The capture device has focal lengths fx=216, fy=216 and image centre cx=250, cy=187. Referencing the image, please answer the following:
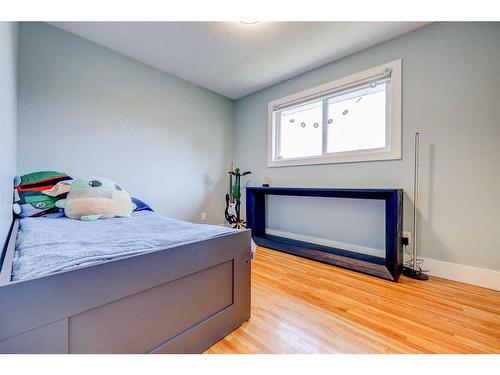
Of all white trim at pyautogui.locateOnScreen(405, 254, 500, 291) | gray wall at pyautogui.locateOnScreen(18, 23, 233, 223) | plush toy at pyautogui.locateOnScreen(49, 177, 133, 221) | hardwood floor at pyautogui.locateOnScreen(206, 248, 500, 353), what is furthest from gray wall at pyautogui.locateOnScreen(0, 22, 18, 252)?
white trim at pyautogui.locateOnScreen(405, 254, 500, 291)

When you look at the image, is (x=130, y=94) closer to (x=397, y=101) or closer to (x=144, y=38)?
(x=144, y=38)

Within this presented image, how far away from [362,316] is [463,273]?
3.92 feet

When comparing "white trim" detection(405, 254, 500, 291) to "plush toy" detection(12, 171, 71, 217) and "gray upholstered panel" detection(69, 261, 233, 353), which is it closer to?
"gray upholstered panel" detection(69, 261, 233, 353)

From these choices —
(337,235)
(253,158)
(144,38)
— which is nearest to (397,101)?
(337,235)

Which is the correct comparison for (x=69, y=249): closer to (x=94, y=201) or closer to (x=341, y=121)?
(x=94, y=201)

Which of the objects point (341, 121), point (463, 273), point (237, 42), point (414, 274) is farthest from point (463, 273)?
point (237, 42)

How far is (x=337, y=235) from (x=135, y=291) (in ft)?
7.48

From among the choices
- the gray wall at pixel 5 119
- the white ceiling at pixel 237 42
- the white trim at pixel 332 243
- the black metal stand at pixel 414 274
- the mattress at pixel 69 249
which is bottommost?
the black metal stand at pixel 414 274

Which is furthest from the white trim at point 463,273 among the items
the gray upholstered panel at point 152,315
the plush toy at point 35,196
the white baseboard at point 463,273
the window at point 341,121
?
the plush toy at point 35,196

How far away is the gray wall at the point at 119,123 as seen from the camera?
1960mm

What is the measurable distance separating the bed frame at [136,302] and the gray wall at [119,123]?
4.01 ft

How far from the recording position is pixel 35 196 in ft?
5.53

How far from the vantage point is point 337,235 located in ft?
8.29

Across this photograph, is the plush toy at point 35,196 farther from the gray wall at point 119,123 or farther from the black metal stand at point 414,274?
the black metal stand at point 414,274
